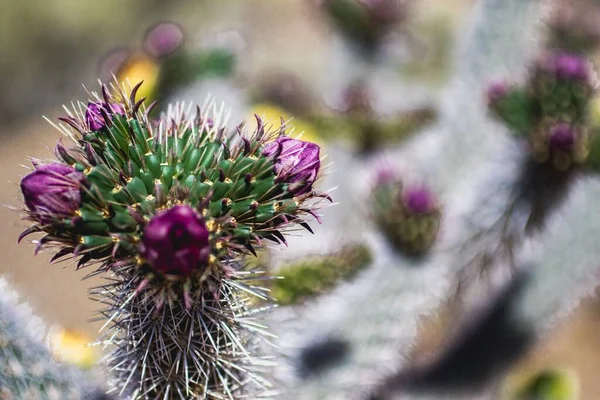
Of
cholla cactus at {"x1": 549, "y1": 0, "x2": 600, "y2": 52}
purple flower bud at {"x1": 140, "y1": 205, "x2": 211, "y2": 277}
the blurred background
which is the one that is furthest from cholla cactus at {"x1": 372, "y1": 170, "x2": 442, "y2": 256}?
cholla cactus at {"x1": 549, "y1": 0, "x2": 600, "y2": 52}

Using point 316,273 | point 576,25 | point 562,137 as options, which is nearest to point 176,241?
point 316,273

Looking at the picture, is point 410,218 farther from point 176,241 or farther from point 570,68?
point 176,241

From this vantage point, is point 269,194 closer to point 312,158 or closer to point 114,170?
point 312,158

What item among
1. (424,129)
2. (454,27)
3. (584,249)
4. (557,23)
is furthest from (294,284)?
(454,27)

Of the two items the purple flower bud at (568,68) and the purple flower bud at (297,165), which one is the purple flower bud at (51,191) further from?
the purple flower bud at (568,68)

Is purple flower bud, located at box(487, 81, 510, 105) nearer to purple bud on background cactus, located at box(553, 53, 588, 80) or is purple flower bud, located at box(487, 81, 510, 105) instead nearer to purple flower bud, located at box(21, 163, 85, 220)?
purple bud on background cactus, located at box(553, 53, 588, 80)

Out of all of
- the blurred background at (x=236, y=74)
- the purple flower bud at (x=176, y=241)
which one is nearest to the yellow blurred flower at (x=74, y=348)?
the blurred background at (x=236, y=74)
